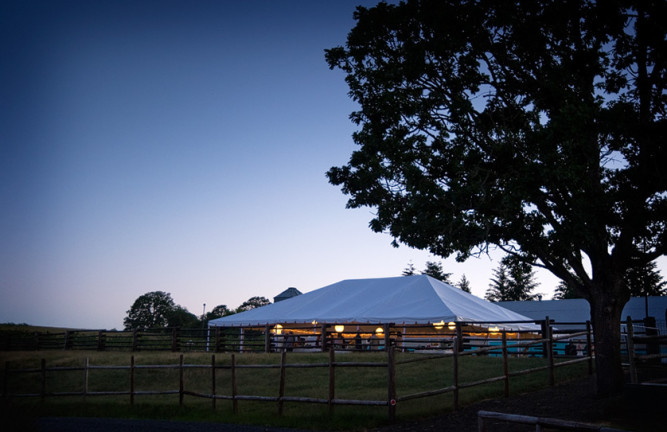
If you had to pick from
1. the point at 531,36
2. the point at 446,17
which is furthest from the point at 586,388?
the point at 446,17

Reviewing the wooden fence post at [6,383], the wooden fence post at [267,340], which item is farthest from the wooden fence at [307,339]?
the wooden fence post at [6,383]

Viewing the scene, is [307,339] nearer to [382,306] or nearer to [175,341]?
[382,306]

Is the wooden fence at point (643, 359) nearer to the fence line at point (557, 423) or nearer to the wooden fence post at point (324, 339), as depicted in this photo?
the fence line at point (557, 423)

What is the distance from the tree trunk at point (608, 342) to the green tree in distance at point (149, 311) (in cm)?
10326

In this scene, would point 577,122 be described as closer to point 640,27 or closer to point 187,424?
point 640,27

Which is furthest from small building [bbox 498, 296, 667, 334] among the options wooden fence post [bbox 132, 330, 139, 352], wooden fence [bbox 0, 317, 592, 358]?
wooden fence post [bbox 132, 330, 139, 352]

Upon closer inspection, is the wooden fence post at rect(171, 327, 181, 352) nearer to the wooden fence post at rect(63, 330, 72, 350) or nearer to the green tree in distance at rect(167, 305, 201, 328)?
the wooden fence post at rect(63, 330, 72, 350)

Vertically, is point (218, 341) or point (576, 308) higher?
point (576, 308)

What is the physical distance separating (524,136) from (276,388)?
409 inches

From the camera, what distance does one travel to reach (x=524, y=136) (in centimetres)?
1242

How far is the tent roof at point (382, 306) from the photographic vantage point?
25.5 meters

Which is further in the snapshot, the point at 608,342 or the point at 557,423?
the point at 608,342

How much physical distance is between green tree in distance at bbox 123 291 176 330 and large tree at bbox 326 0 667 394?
102 m

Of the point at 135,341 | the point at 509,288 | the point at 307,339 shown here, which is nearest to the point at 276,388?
the point at 307,339
